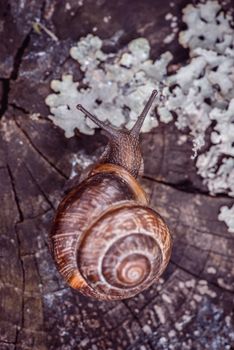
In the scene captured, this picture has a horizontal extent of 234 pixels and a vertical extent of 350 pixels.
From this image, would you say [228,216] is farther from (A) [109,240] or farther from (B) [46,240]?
(B) [46,240]

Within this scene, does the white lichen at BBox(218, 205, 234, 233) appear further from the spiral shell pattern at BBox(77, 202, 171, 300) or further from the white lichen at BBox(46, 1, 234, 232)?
the spiral shell pattern at BBox(77, 202, 171, 300)

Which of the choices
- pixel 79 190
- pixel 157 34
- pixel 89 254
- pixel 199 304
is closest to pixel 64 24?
pixel 157 34

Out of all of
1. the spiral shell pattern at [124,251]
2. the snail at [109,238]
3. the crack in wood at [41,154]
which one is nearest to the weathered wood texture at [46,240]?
the crack in wood at [41,154]

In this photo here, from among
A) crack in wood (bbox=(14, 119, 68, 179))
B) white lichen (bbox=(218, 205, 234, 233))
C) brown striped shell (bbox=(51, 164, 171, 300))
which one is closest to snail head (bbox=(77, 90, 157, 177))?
brown striped shell (bbox=(51, 164, 171, 300))

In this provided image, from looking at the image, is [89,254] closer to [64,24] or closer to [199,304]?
[199,304]

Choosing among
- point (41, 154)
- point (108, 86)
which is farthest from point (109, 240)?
point (108, 86)

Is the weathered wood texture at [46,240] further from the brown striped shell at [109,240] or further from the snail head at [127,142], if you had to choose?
the brown striped shell at [109,240]
